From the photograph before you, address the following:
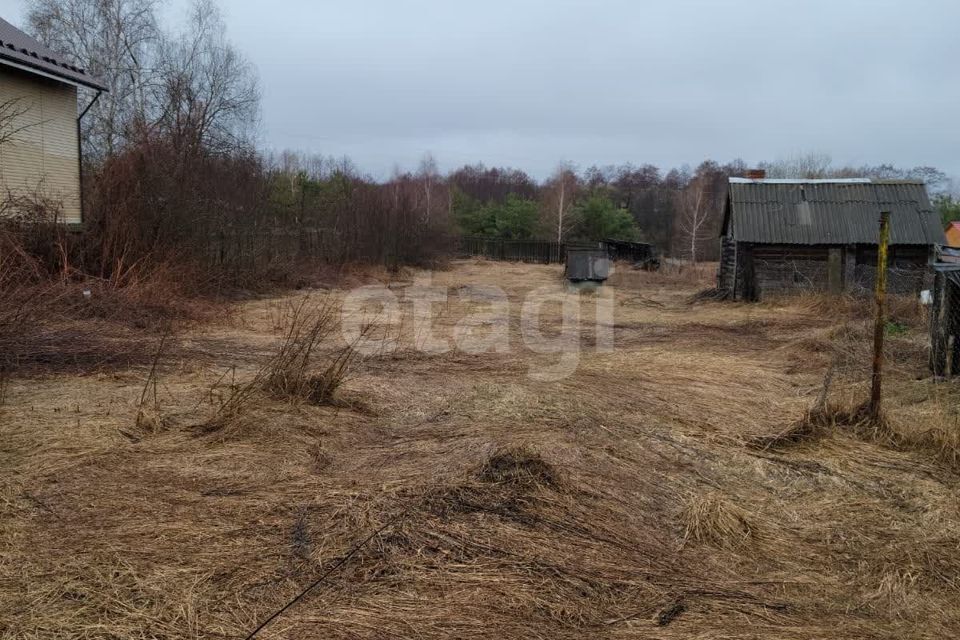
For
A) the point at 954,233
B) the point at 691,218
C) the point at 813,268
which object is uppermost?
the point at 691,218

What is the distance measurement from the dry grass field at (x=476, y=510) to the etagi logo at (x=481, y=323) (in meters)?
1.82

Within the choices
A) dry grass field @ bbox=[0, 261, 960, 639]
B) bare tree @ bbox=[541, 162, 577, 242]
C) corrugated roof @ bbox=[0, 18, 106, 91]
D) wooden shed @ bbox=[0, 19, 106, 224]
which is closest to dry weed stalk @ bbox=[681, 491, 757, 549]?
dry grass field @ bbox=[0, 261, 960, 639]

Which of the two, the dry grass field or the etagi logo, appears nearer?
the dry grass field

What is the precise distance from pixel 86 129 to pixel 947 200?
58399mm

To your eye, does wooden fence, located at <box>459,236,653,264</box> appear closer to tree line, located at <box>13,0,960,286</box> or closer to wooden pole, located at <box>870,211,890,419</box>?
tree line, located at <box>13,0,960,286</box>

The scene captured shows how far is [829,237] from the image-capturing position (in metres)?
18.9

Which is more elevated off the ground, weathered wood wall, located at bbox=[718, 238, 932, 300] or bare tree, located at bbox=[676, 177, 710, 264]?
bare tree, located at bbox=[676, 177, 710, 264]

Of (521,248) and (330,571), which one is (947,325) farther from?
(521,248)

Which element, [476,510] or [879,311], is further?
[879,311]

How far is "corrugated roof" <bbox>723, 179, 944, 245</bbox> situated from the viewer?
18875mm

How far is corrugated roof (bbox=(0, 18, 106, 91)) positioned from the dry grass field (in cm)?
1011

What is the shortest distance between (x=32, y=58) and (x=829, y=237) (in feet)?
63.8

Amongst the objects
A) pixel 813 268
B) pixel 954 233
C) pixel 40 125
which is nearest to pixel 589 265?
pixel 813 268

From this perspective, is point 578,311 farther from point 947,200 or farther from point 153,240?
point 947,200
